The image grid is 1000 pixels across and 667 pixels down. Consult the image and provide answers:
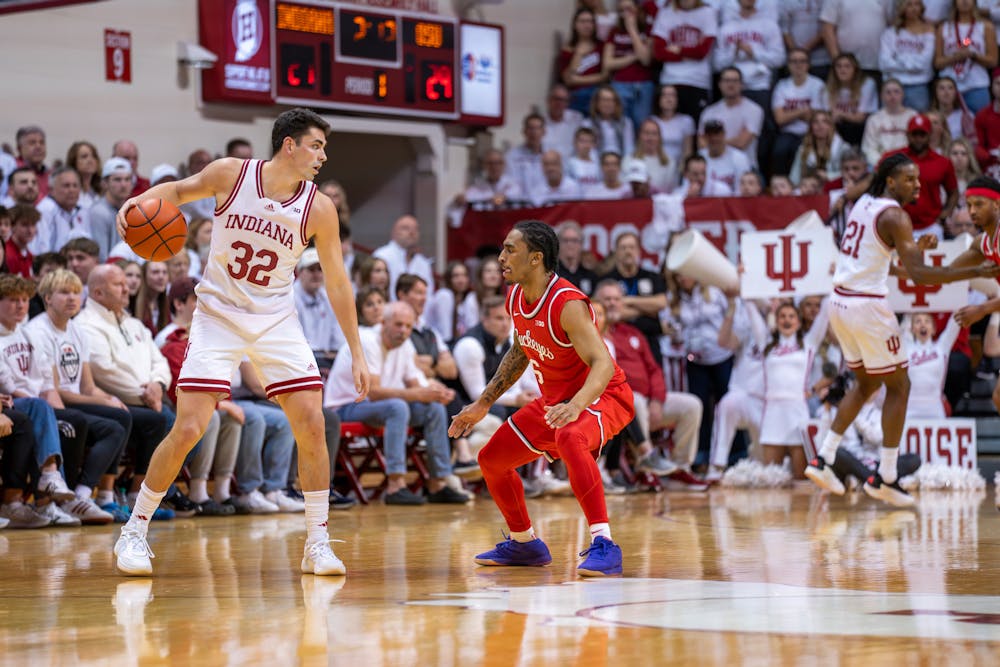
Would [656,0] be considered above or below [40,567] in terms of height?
above

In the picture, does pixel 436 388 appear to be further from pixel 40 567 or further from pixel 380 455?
pixel 40 567

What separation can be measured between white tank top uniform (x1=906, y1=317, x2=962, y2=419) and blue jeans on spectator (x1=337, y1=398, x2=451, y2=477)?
12.4ft

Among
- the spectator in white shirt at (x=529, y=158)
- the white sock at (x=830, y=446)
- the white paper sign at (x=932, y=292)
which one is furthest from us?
the spectator in white shirt at (x=529, y=158)

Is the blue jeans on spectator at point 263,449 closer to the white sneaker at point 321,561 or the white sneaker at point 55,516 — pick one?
the white sneaker at point 55,516

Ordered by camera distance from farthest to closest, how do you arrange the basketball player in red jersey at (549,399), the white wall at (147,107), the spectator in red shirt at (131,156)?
1. the white wall at (147,107)
2. the spectator in red shirt at (131,156)
3. the basketball player in red jersey at (549,399)

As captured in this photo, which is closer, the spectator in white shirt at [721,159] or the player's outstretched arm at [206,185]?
the player's outstretched arm at [206,185]

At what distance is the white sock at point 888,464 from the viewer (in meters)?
9.02

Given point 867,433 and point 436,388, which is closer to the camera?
point 436,388

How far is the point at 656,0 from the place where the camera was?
1551 cm

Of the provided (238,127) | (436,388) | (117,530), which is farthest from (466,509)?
(238,127)

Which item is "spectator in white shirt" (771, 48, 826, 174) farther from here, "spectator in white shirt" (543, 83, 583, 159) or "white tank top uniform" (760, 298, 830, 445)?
"white tank top uniform" (760, 298, 830, 445)

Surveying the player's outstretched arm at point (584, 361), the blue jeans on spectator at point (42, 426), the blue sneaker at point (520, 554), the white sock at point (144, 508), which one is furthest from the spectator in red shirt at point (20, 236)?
the player's outstretched arm at point (584, 361)

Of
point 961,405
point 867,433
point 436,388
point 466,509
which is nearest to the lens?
point 466,509

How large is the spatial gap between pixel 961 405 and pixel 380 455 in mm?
4927
